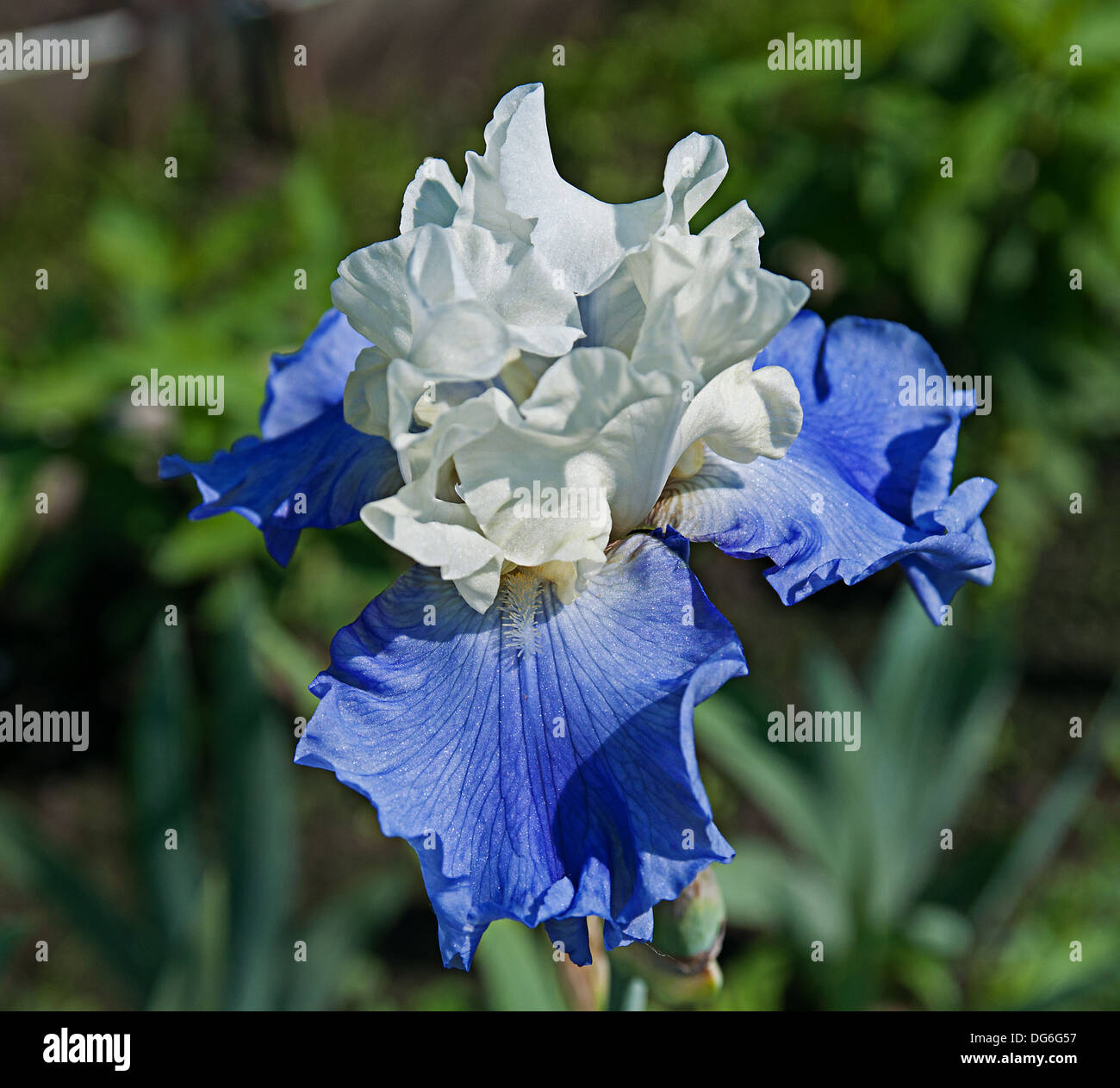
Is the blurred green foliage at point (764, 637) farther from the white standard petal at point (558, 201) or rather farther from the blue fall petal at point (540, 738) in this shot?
the white standard petal at point (558, 201)

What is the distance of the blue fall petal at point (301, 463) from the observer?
1294 mm

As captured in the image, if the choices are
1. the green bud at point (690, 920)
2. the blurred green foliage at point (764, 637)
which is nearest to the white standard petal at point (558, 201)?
the green bud at point (690, 920)

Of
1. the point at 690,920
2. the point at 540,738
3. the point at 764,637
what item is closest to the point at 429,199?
the point at 540,738

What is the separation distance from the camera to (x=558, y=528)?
1.08 meters

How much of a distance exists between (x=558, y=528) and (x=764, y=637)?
2441mm

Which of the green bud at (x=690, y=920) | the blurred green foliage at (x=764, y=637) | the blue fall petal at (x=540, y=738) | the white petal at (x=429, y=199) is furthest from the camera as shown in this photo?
the blurred green foliage at (x=764, y=637)

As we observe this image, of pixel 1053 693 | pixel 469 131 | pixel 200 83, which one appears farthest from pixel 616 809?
pixel 200 83

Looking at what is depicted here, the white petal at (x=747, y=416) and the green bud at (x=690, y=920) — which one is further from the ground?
the white petal at (x=747, y=416)

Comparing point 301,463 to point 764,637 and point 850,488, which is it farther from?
point 764,637

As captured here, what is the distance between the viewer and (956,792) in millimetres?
2406

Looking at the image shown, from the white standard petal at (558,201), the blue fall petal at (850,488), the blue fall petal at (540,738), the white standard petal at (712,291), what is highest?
the white standard petal at (558,201)

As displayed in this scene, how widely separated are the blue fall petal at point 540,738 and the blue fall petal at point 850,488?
0.12 metres

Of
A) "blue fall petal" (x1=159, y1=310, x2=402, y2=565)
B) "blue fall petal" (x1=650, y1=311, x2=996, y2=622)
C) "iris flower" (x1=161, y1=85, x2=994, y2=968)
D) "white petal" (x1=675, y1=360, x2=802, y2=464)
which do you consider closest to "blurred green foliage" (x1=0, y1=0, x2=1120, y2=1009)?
"blue fall petal" (x1=159, y1=310, x2=402, y2=565)

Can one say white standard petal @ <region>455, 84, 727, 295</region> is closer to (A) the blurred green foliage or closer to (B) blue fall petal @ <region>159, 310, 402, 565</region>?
(B) blue fall petal @ <region>159, 310, 402, 565</region>
